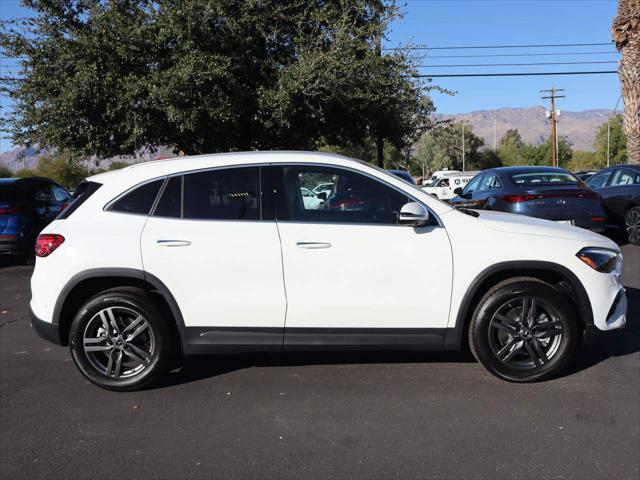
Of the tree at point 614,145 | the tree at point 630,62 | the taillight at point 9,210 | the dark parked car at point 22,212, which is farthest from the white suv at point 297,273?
the tree at point 614,145

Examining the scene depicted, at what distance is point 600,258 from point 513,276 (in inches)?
26.3

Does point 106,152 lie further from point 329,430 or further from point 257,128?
point 329,430

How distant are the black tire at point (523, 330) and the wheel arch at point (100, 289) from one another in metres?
2.28

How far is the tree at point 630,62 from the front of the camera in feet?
61.3

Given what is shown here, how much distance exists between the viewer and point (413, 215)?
443 centimetres

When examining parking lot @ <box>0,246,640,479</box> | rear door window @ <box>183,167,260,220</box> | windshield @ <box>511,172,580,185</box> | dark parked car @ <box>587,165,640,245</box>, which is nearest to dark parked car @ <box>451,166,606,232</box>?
windshield @ <box>511,172,580,185</box>

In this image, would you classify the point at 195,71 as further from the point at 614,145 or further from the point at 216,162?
the point at 614,145

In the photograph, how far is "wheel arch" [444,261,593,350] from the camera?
4527 mm

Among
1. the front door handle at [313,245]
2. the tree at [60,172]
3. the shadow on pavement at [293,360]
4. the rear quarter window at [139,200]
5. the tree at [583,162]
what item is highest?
the tree at [583,162]

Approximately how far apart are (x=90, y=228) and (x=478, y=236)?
114 inches

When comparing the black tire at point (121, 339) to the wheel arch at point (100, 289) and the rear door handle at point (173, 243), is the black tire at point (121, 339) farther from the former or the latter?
the rear door handle at point (173, 243)

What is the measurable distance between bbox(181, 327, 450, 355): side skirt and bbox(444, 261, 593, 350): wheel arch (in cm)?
13

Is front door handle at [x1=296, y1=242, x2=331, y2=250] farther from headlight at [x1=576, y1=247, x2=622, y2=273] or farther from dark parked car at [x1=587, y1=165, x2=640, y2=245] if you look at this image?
dark parked car at [x1=587, y1=165, x2=640, y2=245]

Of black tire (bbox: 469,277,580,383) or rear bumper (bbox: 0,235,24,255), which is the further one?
rear bumper (bbox: 0,235,24,255)
